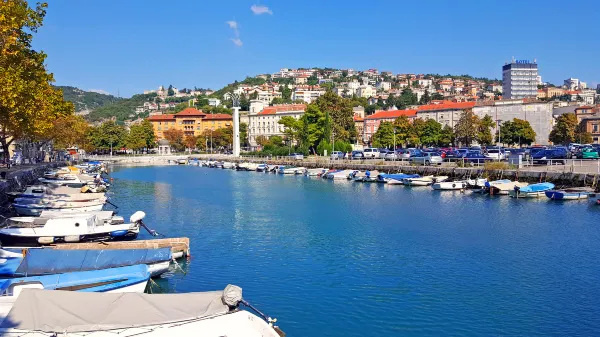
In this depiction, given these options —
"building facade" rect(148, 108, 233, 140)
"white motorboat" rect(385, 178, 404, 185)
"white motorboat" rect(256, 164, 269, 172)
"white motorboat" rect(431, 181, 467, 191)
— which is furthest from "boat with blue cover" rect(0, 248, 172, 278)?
"building facade" rect(148, 108, 233, 140)

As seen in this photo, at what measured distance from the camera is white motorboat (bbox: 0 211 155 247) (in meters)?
20.2

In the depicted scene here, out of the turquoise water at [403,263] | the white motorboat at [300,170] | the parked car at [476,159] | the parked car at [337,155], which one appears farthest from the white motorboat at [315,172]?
the turquoise water at [403,263]

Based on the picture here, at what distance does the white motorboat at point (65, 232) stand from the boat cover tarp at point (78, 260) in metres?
4.06

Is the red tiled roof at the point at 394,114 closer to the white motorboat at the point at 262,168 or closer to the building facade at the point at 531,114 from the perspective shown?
the building facade at the point at 531,114

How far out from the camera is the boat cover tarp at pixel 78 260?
1542 cm

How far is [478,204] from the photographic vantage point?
116 feet

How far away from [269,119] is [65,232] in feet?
359

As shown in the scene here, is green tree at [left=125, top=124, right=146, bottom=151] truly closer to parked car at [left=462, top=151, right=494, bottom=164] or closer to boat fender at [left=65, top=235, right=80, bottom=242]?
parked car at [left=462, top=151, right=494, bottom=164]

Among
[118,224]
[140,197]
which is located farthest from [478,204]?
[140,197]

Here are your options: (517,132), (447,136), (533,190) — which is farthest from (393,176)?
(447,136)

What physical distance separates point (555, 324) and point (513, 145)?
74.6 m

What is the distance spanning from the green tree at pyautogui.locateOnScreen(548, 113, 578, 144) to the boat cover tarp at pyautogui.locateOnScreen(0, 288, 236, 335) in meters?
80.9

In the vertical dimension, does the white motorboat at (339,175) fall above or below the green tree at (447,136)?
below

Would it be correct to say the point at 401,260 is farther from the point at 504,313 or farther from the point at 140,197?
the point at 140,197
